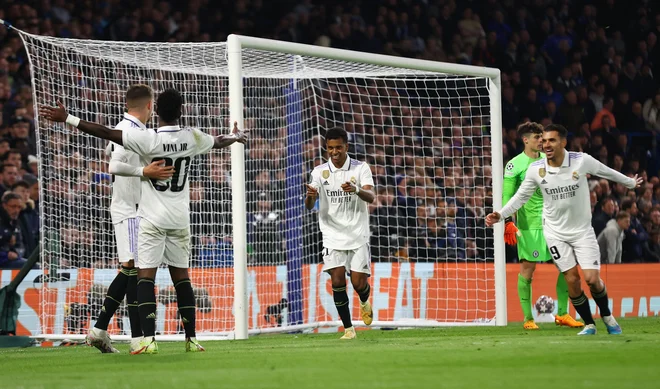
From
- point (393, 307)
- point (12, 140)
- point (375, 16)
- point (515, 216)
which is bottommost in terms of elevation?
point (393, 307)

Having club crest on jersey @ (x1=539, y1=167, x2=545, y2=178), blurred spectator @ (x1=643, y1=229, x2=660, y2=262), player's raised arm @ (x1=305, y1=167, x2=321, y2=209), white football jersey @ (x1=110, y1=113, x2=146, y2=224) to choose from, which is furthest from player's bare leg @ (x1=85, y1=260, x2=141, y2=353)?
blurred spectator @ (x1=643, y1=229, x2=660, y2=262)

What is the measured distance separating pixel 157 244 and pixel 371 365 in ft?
7.16

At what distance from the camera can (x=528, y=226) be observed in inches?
469

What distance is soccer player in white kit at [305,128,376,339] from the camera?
1027 centimetres

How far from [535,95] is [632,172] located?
2.11 meters

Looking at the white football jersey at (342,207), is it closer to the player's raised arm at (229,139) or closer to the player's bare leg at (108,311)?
the player's raised arm at (229,139)

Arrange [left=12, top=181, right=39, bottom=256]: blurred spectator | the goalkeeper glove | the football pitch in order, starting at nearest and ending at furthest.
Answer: the football pitch → the goalkeeper glove → [left=12, top=181, right=39, bottom=256]: blurred spectator

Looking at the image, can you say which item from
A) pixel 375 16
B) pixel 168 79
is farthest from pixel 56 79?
pixel 375 16

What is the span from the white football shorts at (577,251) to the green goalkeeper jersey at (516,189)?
199 centimetres

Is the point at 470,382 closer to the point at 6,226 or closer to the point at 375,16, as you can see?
the point at 6,226

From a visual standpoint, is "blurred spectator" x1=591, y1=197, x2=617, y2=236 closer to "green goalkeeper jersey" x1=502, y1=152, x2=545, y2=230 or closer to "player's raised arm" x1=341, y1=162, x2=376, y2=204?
"green goalkeeper jersey" x1=502, y1=152, x2=545, y2=230

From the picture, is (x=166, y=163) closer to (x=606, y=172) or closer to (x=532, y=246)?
(x=606, y=172)

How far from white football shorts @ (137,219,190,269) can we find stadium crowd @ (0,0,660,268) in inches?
139

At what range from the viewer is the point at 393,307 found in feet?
46.0
